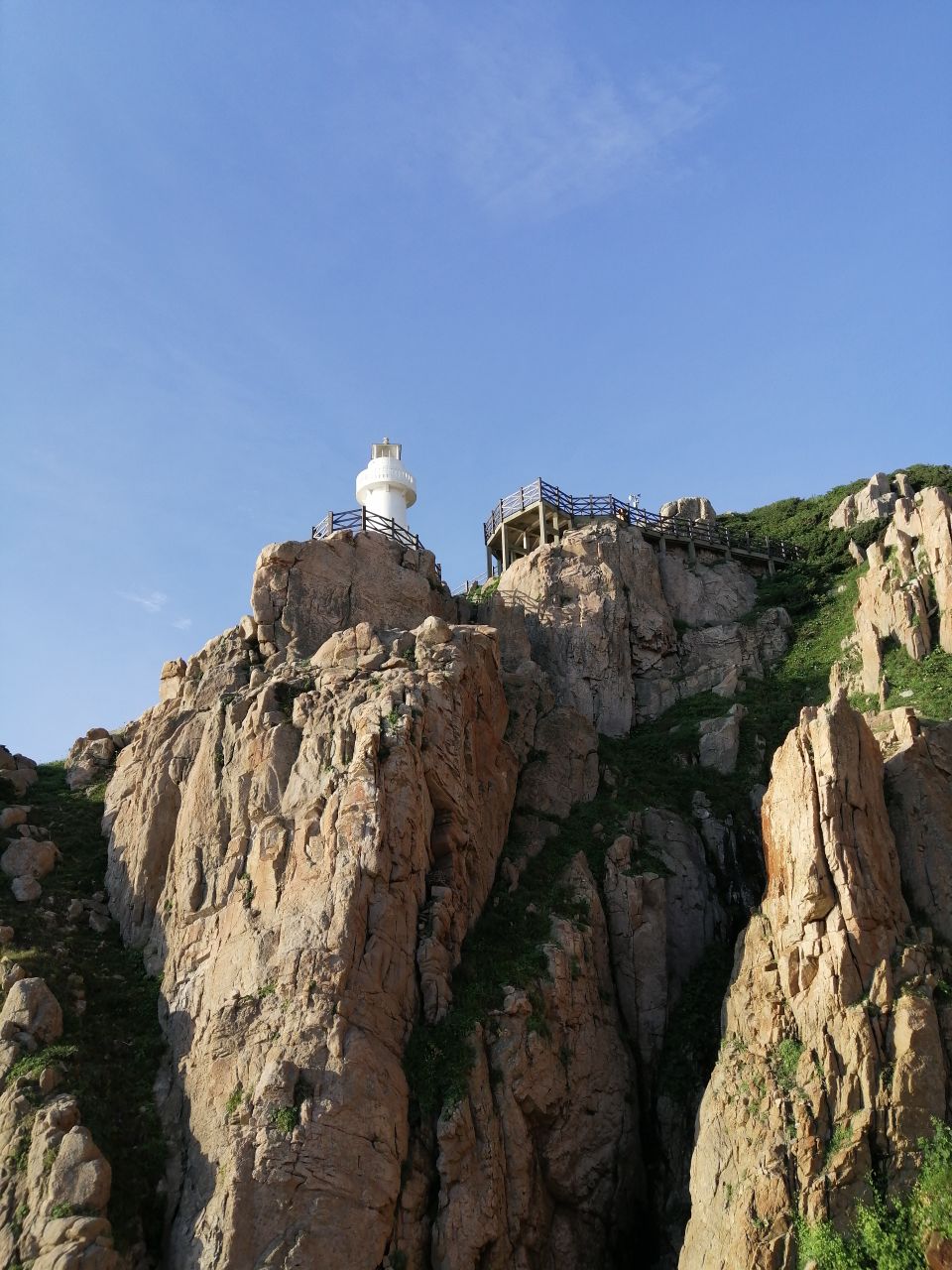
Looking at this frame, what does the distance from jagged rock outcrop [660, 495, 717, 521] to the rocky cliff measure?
19666 millimetres

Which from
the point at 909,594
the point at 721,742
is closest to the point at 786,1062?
the point at 721,742

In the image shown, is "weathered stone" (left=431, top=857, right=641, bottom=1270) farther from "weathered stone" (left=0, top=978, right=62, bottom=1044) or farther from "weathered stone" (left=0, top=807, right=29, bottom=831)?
"weathered stone" (left=0, top=807, right=29, bottom=831)

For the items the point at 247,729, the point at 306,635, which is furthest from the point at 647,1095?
the point at 306,635

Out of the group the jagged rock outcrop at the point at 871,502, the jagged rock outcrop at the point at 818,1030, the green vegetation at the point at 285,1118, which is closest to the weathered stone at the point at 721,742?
the jagged rock outcrop at the point at 818,1030

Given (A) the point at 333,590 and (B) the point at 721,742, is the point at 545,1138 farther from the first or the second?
(A) the point at 333,590

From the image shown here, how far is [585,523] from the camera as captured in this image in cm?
6175

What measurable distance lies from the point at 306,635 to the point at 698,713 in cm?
1592

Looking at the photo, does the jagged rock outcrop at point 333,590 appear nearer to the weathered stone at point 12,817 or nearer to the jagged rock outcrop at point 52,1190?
the weathered stone at point 12,817

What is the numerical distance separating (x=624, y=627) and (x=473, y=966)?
2212cm

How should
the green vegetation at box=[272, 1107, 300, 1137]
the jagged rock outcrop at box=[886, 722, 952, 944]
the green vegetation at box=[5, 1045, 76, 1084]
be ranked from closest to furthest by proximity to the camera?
the green vegetation at box=[272, 1107, 300, 1137] < the green vegetation at box=[5, 1045, 76, 1084] < the jagged rock outcrop at box=[886, 722, 952, 944]

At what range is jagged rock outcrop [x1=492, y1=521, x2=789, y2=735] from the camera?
54219mm

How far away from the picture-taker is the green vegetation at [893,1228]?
30.5m

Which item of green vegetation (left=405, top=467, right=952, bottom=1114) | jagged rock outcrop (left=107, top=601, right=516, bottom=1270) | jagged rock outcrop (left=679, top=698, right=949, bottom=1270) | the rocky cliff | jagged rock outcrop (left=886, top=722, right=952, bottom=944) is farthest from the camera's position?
jagged rock outcrop (left=886, top=722, right=952, bottom=944)

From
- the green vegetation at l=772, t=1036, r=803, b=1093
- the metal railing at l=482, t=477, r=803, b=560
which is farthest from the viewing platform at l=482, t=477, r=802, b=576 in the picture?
the green vegetation at l=772, t=1036, r=803, b=1093
